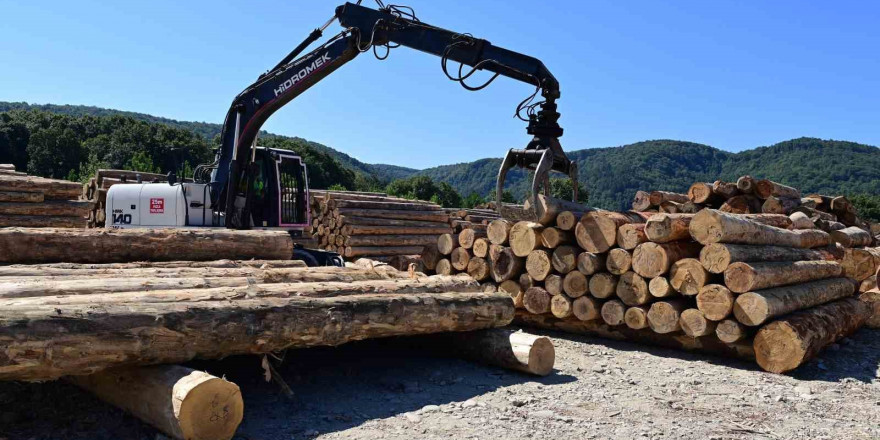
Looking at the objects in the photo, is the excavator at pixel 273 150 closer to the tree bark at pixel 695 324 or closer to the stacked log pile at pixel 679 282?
the stacked log pile at pixel 679 282

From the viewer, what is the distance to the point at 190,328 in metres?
4.46

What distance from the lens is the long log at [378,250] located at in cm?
1516

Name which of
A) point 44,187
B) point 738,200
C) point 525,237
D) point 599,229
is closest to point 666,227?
point 599,229

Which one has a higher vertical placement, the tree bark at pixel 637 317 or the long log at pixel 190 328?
the long log at pixel 190 328

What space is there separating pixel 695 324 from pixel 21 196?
11.2 m

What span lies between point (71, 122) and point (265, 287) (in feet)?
176

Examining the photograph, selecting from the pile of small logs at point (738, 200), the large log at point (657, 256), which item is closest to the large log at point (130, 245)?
the large log at point (657, 256)

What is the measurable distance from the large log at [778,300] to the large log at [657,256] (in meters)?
0.79

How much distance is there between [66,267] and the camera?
562 centimetres

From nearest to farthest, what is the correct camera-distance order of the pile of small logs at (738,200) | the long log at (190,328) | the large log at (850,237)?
the long log at (190,328) < the pile of small logs at (738,200) < the large log at (850,237)

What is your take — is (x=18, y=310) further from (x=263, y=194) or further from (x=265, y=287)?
(x=263, y=194)


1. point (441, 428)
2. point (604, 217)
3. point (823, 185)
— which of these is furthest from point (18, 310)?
point (823, 185)

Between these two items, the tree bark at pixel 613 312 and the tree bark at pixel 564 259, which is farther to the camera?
the tree bark at pixel 564 259

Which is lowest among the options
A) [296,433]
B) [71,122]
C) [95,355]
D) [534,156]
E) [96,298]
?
[296,433]
